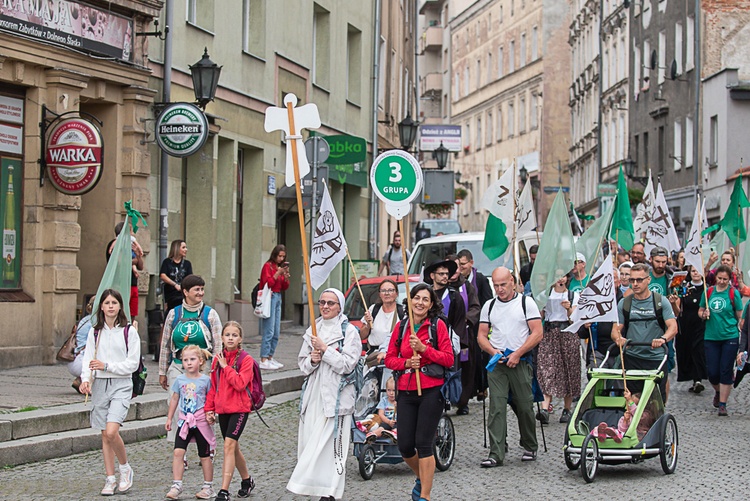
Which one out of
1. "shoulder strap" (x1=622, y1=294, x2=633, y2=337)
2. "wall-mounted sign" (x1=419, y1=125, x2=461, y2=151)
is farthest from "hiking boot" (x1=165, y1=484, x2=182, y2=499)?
"wall-mounted sign" (x1=419, y1=125, x2=461, y2=151)

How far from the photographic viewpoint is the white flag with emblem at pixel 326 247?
1171 centimetres

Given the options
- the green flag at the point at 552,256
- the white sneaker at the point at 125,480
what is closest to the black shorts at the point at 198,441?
the white sneaker at the point at 125,480

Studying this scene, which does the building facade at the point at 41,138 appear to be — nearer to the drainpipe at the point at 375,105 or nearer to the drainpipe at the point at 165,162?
the drainpipe at the point at 165,162

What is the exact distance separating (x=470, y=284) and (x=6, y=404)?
5.10 metres

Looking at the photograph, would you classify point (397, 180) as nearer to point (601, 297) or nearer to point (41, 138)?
point (601, 297)

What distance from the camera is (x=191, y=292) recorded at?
11.1m

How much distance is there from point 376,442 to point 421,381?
5.57 ft

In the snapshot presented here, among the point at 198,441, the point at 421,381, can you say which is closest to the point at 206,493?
the point at 198,441

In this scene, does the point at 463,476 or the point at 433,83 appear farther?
the point at 433,83

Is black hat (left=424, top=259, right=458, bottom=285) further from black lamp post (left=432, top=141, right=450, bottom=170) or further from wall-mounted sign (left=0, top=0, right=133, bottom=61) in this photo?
black lamp post (left=432, top=141, right=450, bottom=170)

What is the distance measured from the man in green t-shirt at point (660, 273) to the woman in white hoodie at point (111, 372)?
7.84 m

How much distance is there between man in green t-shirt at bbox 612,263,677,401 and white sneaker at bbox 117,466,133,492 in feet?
15.4

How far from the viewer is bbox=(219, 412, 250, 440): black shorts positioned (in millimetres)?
9836

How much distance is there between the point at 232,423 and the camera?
32.4 feet
